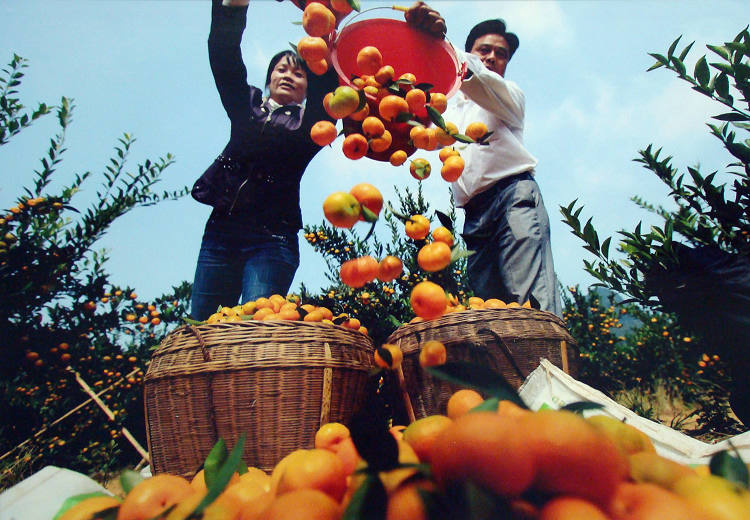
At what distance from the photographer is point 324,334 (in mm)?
1408

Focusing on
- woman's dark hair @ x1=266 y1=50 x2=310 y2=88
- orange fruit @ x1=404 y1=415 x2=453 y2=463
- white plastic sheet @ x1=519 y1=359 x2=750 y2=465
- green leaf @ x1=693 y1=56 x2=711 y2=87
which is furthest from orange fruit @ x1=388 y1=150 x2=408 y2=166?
green leaf @ x1=693 y1=56 x2=711 y2=87

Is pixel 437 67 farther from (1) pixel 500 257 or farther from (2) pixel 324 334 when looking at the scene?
(2) pixel 324 334

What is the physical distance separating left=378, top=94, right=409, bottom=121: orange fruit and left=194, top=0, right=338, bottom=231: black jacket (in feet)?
3.18

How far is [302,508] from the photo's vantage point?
471 millimetres

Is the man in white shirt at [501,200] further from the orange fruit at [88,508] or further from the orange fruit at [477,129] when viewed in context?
the orange fruit at [88,508]

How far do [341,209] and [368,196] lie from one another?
0.10m

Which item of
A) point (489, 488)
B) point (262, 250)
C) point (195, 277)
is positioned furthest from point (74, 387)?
point (489, 488)

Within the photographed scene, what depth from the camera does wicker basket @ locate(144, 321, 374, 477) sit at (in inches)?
51.2

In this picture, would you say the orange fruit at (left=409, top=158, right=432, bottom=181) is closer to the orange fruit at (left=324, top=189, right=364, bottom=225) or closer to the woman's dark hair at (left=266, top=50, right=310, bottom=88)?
the orange fruit at (left=324, top=189, right=364, bottom=225)

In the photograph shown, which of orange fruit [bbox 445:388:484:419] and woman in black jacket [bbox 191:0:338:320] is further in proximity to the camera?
woman in black jacket [bbox 191:0:338:320]

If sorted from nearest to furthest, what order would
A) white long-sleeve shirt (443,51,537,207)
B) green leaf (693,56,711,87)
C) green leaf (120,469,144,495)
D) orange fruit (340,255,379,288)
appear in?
green leaf (120,469,144,495)
orange fruit (340,255,379,288)
green leaf (693,56,711,87)
white long-sleeve shirt (443,51,537,207)

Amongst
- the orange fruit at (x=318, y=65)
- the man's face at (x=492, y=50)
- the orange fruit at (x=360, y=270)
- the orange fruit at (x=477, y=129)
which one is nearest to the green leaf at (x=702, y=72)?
the orange fruit at (x=477, y=129)

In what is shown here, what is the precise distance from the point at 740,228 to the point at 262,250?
7.49 feet

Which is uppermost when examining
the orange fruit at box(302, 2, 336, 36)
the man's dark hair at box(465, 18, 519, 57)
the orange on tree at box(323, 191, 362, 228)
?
the man's dark hair at box(465, 18, 519, 57)
